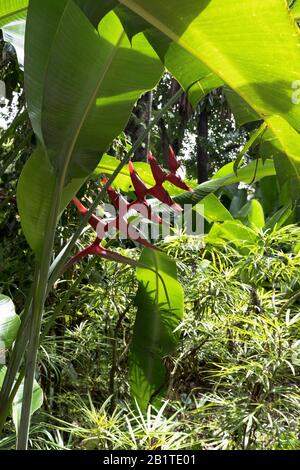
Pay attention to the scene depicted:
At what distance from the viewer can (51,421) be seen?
144 cm

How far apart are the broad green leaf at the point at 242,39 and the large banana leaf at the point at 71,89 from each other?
18 cm

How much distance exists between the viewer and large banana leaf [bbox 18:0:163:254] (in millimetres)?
933

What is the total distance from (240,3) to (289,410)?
0.73 metres

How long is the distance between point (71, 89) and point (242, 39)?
0.31 m

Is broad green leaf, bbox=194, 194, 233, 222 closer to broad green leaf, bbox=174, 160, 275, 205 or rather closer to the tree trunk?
broad green leaf, bbox=174, 160, 275, 205

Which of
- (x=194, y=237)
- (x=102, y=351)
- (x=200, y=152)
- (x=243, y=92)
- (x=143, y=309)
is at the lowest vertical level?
(x=102, y=351)

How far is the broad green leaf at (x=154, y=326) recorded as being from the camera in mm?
1469

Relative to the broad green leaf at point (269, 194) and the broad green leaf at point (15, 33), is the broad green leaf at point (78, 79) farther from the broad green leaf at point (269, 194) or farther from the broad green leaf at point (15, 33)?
the broad green leaf at point (269, 194)

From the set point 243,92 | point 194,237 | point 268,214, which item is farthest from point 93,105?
point 268,214

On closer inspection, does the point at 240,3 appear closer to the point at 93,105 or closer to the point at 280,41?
the point at 280,41

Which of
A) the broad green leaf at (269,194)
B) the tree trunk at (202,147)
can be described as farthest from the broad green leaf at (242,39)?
the tree trunk at (202,147)

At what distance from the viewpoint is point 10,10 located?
1.19 m

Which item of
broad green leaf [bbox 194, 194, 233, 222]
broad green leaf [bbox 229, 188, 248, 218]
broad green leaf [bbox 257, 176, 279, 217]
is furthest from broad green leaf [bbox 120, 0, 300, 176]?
broad green leaf [bbox 229, 188, 248, 218]

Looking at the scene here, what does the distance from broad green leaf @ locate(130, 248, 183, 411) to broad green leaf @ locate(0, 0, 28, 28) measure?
0.65m
